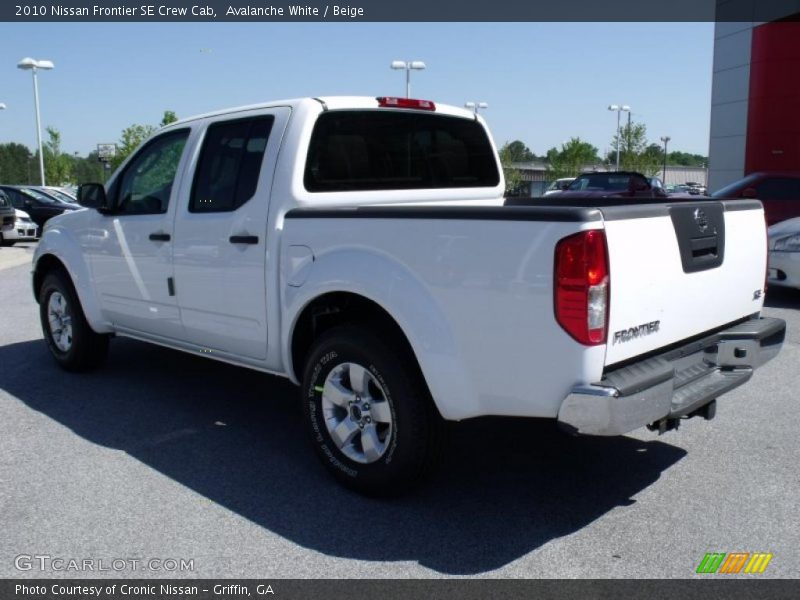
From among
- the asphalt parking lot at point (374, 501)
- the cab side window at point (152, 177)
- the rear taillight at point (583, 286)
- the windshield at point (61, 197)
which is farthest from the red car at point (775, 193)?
the windshield at point (61, 197)

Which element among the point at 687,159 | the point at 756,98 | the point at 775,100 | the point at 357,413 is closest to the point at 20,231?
the point at 357,413

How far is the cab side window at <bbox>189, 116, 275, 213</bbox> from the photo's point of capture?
15.1ft

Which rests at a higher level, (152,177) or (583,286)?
(152,177)

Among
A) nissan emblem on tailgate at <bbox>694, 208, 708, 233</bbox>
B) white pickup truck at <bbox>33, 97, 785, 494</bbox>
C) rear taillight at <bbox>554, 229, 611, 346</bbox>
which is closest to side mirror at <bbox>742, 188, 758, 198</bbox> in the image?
white pickup truck at <bbox>33, 97, 785, 494</bbox>

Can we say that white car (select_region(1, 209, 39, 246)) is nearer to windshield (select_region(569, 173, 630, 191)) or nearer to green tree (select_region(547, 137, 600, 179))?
windshield (select_region(569, 173, 630, 191))

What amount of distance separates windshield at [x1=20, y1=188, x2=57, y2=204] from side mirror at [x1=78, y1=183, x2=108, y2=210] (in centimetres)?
1748

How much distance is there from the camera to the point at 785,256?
9383 mm

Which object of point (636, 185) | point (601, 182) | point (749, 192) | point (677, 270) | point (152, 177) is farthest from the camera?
point (601, 182)

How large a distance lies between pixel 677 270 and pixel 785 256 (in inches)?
267

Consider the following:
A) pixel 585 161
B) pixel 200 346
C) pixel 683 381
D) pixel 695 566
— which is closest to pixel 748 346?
pixel 683 381

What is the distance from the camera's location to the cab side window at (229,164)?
15.1ft

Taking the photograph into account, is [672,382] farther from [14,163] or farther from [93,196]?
[14,163]

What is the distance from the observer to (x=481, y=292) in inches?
131

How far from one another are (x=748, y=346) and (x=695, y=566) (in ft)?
4.20
